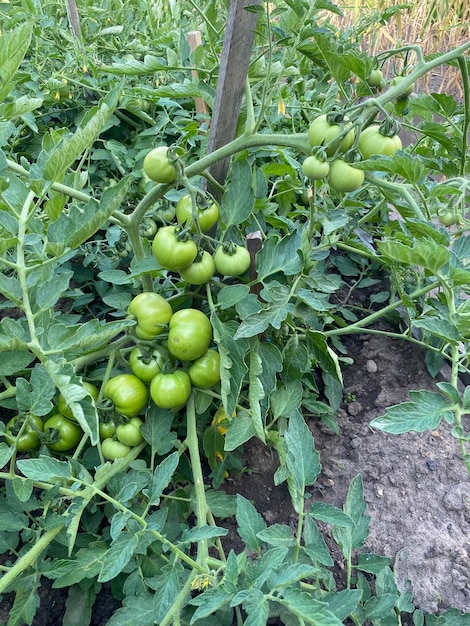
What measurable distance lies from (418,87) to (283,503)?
189 inches

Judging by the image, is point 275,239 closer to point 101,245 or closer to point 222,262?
point 222,262

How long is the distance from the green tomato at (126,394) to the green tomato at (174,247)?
0.29 metres

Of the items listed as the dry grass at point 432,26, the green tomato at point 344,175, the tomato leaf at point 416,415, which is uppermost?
the dry grass at point 432,26

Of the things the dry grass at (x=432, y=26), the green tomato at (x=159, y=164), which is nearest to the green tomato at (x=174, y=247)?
the green tomato at (x=159, y=164)

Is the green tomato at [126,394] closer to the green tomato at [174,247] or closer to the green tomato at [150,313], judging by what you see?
the green tomato at [150,313]

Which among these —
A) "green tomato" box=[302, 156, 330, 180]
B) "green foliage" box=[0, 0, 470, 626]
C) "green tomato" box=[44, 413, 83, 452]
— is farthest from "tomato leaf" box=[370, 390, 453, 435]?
"green tomato" box=[44, 413, 83, 452]

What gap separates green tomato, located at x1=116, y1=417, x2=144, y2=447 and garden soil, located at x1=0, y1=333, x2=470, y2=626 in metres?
0.37

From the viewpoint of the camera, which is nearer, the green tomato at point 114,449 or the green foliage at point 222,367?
the green foliage at point 222,367

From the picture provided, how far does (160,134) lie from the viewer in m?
1.79

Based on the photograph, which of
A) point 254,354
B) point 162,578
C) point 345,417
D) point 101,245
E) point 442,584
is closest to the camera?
point 162,578

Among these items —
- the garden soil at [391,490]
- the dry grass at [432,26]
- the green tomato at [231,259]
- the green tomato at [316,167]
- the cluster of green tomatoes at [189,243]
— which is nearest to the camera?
the green tomato at [316,167]

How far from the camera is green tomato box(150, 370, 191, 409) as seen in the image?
1018mm

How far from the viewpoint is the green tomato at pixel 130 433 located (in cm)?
107

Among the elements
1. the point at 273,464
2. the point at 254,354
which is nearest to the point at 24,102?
the point at 254,354
